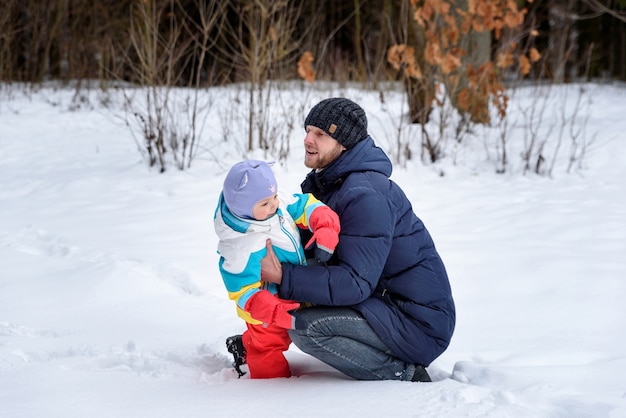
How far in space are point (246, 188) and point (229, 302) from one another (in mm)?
1494

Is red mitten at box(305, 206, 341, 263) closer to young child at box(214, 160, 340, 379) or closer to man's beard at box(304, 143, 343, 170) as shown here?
young child at box(214, 160, 340, 379)

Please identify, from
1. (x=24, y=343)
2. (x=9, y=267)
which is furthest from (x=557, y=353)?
(x=9, y=267)

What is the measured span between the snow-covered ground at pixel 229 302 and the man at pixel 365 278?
14 cm

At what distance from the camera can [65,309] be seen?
3400 millimetres

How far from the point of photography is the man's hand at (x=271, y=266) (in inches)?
91.8

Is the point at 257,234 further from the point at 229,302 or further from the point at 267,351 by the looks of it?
the point at 229,302

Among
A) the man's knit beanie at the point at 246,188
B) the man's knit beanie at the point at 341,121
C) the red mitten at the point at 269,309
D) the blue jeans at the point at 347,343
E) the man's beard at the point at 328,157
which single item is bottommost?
the blue jeans at the point at 347,343

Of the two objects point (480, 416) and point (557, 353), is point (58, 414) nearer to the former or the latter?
point (480, 416)

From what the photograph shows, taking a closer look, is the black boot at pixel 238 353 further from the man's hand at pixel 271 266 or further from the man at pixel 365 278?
the man's hand at pixel 271 266

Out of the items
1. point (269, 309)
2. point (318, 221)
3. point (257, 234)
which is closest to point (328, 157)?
point (318, 221)

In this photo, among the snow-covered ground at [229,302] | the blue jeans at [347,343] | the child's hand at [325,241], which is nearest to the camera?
the snow-covered ground at [229,302]

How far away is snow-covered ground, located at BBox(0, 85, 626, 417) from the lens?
2.13m

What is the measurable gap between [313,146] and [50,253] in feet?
8.41

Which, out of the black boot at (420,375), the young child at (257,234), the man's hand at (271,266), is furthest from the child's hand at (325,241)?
the black boot at (420,375)
